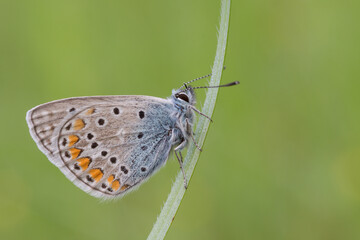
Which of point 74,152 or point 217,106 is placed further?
point 217,106

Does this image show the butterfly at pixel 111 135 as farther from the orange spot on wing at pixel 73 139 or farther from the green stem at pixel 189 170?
the green stem at pixel 189 170

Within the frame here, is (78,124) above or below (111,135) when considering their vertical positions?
above

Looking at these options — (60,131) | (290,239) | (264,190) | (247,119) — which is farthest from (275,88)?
(60,131)

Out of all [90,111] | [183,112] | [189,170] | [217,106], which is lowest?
[217,106]

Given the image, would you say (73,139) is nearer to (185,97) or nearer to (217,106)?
(185,97)

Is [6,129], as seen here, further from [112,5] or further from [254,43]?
[254,43]

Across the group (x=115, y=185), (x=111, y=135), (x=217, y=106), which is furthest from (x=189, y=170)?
(x=217, y=106)

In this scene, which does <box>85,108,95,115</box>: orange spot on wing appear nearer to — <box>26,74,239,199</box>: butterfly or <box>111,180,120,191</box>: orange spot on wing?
<box>26,74,239,199</box>: butterfly

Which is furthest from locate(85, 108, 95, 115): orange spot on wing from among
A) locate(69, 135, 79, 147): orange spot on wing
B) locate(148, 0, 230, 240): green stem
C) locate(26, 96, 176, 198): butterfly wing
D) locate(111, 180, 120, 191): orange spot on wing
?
locate(148, 0, 230, 240): green stem

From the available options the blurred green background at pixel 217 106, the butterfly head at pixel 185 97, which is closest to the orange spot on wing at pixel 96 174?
the butterfly head at pixel 185 97
